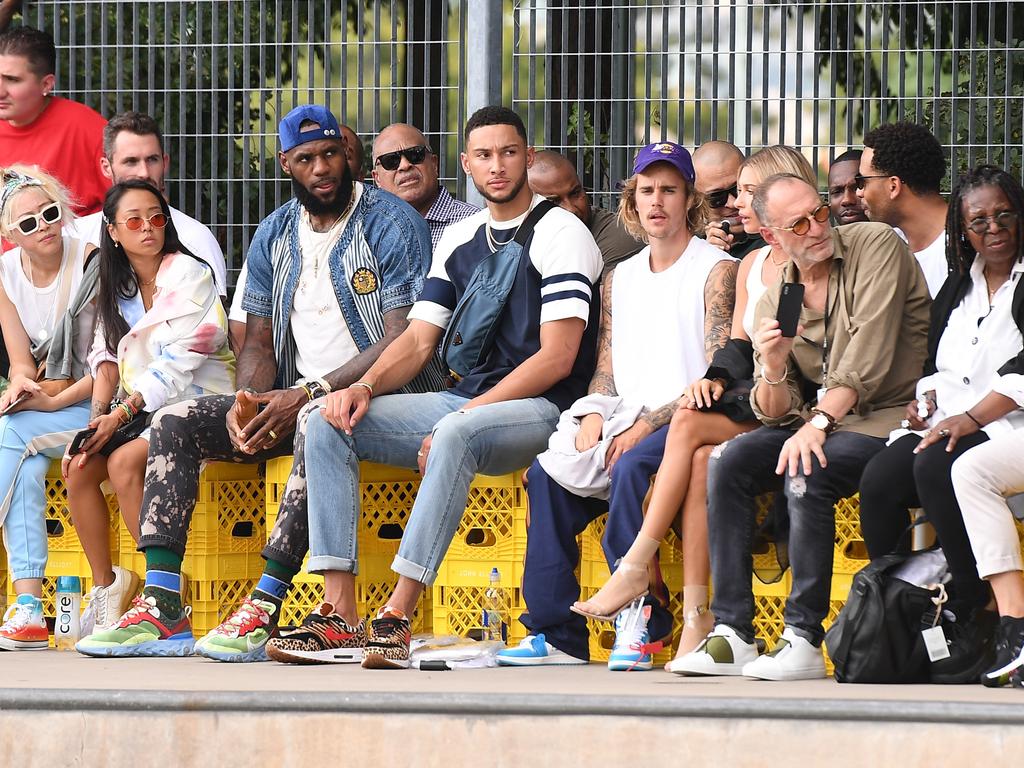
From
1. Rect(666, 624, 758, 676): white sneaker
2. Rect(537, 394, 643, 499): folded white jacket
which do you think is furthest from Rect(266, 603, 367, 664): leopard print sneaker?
Rect(666, 624, 758, 676): white sneaker

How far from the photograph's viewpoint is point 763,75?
7.88 m

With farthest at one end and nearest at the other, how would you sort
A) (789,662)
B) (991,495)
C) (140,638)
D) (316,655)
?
(140,638) → (316,655) → (789,662) → (991,495)

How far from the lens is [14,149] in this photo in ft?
27.9

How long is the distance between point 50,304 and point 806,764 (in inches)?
163

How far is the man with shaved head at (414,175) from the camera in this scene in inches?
315

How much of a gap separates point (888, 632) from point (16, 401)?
142 inches

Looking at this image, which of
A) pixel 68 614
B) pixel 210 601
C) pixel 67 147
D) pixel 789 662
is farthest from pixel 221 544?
pixel 67 147

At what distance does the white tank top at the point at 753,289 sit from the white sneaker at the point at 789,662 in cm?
107

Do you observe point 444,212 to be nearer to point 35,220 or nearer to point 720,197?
point 720,197

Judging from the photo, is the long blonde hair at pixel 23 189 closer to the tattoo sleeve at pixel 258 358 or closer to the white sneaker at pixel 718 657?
the tattoo sleeve at pixel 258 358

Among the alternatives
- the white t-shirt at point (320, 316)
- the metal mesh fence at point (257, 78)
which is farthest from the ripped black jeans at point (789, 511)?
the metal mesh fence at point (257, 78)

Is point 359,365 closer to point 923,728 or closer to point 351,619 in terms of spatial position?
point 351,619

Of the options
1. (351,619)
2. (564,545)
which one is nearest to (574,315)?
(564,545)

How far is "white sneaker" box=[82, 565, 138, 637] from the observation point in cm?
688
